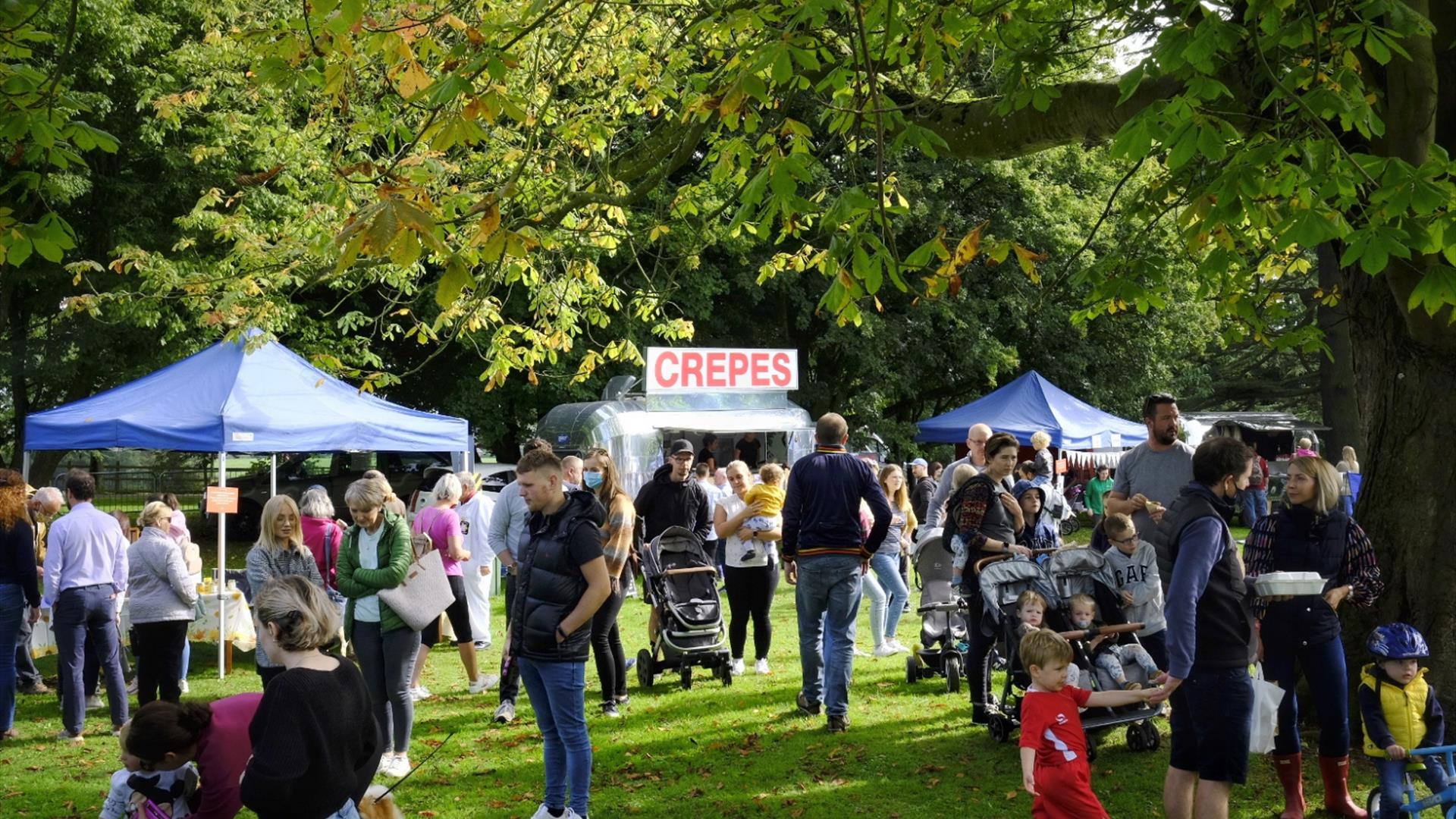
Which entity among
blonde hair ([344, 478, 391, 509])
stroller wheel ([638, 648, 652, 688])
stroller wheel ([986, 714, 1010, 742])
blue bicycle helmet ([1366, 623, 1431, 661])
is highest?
blonde hair ([344, 478, 391, 509])

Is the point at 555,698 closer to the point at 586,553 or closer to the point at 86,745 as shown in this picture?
the point at 586,553

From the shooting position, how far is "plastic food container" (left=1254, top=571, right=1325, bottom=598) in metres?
5.84

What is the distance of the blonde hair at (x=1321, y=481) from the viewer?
6.13 metres

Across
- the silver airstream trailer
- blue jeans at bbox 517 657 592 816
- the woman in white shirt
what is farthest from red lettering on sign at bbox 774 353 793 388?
blue jeans at bbox 517 657 592 816

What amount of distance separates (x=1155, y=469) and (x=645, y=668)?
424 centimetres

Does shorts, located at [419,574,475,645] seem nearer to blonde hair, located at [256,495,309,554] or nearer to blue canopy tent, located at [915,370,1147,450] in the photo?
blonde hair, located at [256,495,309,554]

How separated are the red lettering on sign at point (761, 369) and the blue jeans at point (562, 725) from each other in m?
15.4

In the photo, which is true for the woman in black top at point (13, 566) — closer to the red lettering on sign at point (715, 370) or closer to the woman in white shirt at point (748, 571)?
the woman in white shirt at point (748, 571)

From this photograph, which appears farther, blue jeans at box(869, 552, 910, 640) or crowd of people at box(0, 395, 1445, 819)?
blue jeans at box(869, 552, 910, 640)

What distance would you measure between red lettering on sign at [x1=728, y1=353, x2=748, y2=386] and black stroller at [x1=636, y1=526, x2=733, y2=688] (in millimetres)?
11109

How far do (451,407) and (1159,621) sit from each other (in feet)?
66.3

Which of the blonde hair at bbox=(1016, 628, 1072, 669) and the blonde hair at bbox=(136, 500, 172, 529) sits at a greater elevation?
the blonde hair at bbox=(136, 500, 172, 529)

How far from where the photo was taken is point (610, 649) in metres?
8.67

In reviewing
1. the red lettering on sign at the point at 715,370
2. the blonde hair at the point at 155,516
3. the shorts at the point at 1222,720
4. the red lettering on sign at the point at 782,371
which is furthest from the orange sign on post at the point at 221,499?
the red lettering on sign at the point at 782,371
